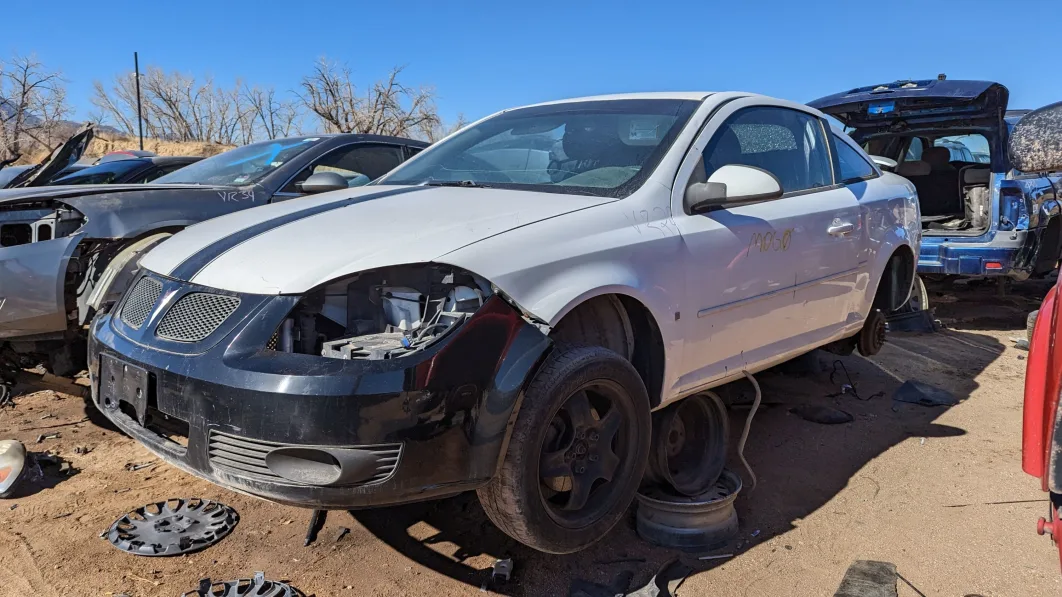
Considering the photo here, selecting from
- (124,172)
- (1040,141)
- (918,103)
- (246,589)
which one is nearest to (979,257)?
(918,103)

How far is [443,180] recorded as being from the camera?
12.0 feet

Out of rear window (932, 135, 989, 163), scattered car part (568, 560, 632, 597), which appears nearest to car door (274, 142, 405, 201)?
scattered car part (568, 560, 632, 597)

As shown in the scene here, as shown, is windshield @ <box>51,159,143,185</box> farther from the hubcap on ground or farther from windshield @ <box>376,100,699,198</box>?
the hubcap on ground

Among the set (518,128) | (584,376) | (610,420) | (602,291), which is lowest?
(610,420)

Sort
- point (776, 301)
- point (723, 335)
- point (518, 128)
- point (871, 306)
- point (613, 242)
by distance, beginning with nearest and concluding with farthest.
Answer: point (613, 242) < point (723, 335) < point (776, 301) < point (518, 128) < point (871, 306)

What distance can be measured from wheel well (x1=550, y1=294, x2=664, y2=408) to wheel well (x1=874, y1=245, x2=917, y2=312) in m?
2.31

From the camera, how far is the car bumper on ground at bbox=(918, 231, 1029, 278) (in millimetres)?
6875

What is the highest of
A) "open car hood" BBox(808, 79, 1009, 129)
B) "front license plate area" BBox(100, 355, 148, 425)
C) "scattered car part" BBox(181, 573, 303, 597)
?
"open car hood" BBox(808, 79, 1009, 129)

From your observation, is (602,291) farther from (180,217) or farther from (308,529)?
(180,217)

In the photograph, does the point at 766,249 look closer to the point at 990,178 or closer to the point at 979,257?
the point at 979,257

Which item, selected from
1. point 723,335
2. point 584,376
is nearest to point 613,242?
point 584,376

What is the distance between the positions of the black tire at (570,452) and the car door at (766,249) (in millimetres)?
419

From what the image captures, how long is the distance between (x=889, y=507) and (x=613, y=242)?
1839mm

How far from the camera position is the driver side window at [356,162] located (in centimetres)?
559
